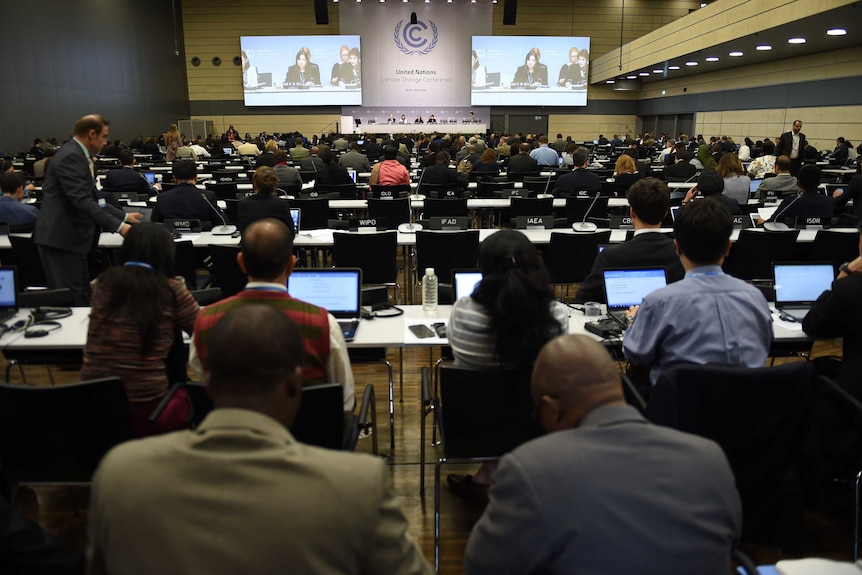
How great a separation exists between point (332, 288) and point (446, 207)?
3.34 m

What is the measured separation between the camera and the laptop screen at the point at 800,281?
3473mm

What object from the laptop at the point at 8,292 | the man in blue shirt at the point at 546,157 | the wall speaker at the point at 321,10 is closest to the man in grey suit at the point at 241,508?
the laptop at the point at 8,292

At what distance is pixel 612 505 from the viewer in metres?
1.13

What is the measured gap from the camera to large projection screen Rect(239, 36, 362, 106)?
2042 cm

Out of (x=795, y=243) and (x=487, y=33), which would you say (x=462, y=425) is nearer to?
(x=795, y=243)

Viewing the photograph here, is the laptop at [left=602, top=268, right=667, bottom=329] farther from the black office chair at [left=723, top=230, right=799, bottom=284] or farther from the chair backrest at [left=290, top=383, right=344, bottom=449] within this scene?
the black office chair at [left=723, top=230, right=799, bottom=284]

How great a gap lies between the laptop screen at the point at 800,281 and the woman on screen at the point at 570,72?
1902cm

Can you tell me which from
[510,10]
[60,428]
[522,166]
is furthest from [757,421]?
[510,10]

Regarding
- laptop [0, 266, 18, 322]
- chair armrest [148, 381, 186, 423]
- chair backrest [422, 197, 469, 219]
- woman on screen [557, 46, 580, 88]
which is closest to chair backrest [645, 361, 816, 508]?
chair armrest [148, 381, 186, 423]

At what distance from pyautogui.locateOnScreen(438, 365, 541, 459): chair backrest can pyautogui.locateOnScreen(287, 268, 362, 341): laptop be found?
3.55 ft

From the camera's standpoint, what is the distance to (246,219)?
195 inches

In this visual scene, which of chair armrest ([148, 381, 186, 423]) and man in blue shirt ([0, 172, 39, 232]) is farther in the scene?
man in blue shirt ([0, 172, 39, 232])

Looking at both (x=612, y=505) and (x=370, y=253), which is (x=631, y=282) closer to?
(x=370, y=253)

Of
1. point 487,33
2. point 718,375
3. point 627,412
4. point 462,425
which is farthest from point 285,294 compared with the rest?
point 487,33
